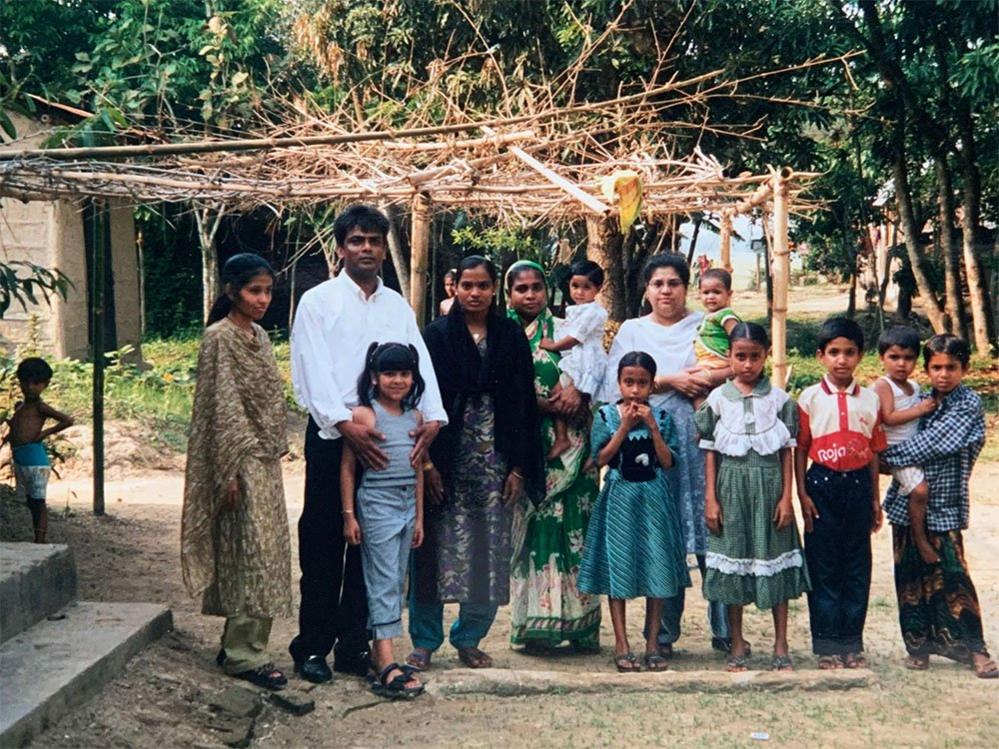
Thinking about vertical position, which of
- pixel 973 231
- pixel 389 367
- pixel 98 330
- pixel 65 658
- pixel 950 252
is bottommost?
pixel 65 658

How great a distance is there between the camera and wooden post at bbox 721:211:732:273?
7.72 metres

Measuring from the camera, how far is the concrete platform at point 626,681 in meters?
4.61

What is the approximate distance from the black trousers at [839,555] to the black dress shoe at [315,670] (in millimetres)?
1926

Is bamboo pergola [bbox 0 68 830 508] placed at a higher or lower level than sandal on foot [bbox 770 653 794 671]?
higher

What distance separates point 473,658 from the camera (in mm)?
4957

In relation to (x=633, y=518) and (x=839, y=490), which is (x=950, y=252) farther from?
(x=633, y=518)

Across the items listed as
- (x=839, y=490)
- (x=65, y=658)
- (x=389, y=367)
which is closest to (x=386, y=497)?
(x=389, y=367)

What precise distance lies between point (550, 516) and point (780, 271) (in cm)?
228

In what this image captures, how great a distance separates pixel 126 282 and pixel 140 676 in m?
11.4

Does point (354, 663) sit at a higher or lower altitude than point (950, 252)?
lower

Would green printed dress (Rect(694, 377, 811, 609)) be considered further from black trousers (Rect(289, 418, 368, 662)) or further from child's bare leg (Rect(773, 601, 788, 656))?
black trousers (Rect(289, 418, 368, 662))

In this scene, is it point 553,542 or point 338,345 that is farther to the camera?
point 553,542

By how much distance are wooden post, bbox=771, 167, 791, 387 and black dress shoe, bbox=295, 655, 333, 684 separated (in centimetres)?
303

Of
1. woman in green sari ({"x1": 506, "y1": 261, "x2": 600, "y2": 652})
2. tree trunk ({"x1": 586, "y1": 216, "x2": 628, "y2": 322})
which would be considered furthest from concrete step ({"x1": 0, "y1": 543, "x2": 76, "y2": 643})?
tree trunk ({"x1": 586, "y1": 216, "x2": 628, "y2": 322})
